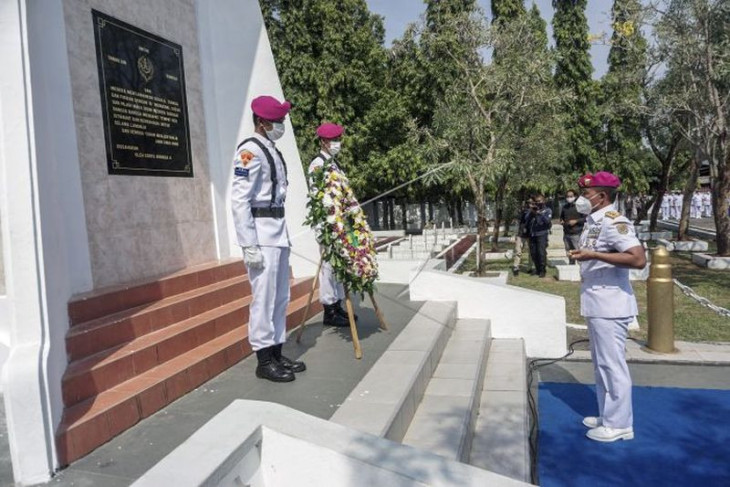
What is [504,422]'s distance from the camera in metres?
4.33

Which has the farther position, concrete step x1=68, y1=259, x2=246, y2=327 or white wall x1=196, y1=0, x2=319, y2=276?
white wall x1=196, y1=0, x2=319, y2=276

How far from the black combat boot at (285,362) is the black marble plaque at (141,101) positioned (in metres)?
2.32

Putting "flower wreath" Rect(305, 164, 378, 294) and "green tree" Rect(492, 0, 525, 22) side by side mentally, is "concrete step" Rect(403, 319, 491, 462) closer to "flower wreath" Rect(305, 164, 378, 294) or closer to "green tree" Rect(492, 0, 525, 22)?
"flower wreath" Rect(305, 164, 378, 294)

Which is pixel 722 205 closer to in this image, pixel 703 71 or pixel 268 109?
pixel 703 71

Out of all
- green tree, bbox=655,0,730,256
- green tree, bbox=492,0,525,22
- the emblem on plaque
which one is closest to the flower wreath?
the emblem on plaque

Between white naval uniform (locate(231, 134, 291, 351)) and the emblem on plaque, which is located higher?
the emblem on plaque

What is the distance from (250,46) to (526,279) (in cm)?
804

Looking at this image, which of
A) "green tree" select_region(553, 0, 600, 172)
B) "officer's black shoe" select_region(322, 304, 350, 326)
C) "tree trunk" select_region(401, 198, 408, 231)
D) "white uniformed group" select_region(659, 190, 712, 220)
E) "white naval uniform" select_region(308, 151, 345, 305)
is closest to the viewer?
"white naval uniform" select_region(308, 151, 345, 305)

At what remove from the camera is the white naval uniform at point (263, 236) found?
3.89 meters

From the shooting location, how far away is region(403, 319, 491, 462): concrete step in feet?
11.8

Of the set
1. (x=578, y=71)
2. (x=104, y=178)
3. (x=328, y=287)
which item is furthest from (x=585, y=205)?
(x=578, y=71)

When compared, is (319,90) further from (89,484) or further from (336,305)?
(89,484)

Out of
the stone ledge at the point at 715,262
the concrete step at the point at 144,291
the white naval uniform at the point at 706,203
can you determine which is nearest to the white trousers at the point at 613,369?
the concrete step at the point at 144,291

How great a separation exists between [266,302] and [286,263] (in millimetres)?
391
